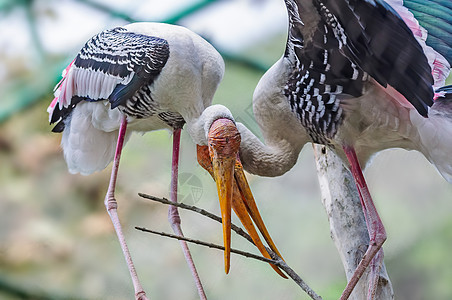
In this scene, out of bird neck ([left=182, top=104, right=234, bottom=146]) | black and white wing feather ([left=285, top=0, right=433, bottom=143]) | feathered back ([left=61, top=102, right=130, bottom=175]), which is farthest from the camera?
feathered back ([left=61, top=102, right=130, bottom=175])

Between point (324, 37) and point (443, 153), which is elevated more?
point (324, 37)

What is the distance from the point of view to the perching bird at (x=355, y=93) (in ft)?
3.77

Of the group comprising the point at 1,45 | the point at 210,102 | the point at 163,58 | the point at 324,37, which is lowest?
the point at 1,45

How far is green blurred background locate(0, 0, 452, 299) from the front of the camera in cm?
218

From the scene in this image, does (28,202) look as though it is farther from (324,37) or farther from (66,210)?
(324,37)

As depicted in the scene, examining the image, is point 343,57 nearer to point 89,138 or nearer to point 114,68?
point 114,68

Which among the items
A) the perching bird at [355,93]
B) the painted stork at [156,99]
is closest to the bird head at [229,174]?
the painted stork at [156,99]

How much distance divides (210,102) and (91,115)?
0.31 meters

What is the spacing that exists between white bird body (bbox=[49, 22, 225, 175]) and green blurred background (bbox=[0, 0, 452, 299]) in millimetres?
316

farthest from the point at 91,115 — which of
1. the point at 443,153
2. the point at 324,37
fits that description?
the point at 443,153

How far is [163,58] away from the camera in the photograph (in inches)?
57.4

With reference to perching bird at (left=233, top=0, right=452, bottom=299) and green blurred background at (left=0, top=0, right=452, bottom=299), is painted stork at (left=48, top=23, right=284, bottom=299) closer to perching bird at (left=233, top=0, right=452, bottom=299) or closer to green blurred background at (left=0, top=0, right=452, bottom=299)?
perching bird at (left=233, top=0, right=452, bottom=299)

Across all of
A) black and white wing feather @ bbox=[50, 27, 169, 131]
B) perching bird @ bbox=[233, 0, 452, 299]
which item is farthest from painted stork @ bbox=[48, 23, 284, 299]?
perching bird @ bbox=[233, 0, 452, 299]

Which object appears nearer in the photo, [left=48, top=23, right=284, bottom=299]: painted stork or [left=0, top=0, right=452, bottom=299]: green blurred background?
[left=48, top=23, right=284, bottom=299]: painted stork
